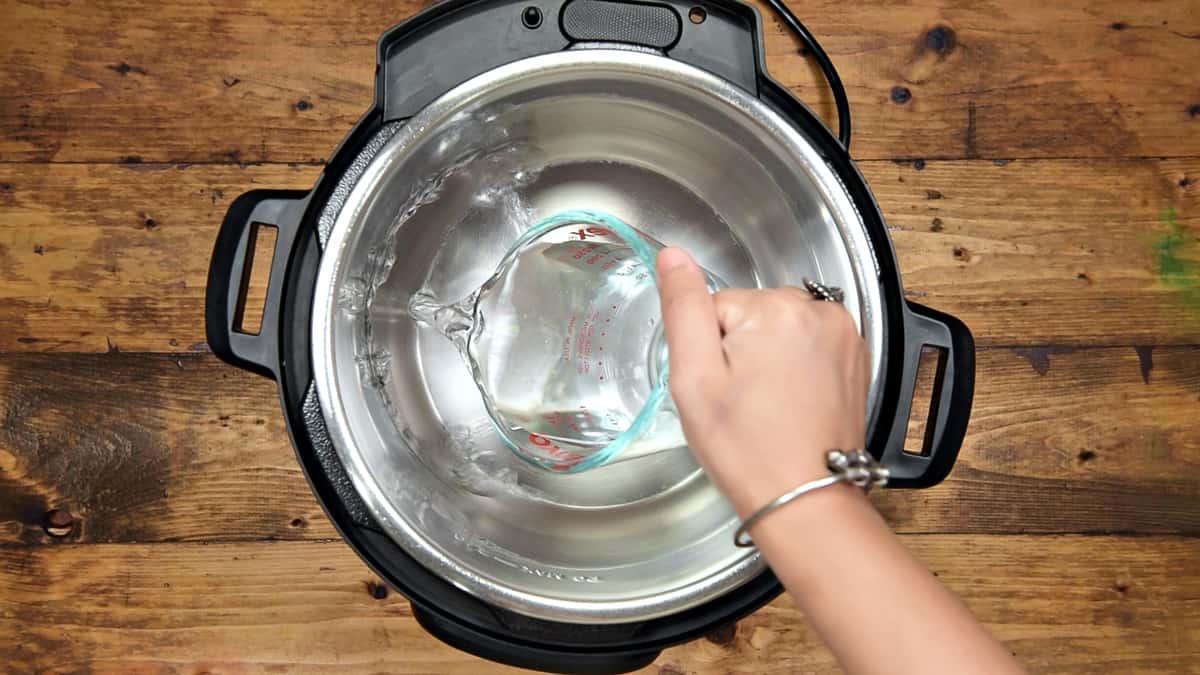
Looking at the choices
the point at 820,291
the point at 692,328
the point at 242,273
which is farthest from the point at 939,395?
the point at 242,273

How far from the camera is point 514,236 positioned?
59 centimetres

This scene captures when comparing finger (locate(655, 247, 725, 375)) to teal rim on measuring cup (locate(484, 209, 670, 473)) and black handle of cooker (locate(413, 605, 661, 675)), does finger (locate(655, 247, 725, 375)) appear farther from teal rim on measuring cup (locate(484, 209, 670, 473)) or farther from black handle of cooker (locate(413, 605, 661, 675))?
black handle of cooker (locate(413, 605, 661, 675))

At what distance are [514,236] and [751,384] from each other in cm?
29

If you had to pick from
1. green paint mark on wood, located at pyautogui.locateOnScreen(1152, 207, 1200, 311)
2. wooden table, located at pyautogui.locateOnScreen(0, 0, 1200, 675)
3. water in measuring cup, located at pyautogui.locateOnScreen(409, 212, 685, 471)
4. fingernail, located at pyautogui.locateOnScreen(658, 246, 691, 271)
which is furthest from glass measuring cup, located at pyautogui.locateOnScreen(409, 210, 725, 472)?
green paint mark on wood, located at pyautogui.locateOnScreen(1152, 207, 1200, 311)

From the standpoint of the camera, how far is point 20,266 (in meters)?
0.66

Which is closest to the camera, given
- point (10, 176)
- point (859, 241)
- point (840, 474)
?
point (840, 474)

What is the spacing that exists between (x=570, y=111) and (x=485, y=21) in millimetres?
81

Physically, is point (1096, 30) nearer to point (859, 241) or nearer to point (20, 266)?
point (859, 241)

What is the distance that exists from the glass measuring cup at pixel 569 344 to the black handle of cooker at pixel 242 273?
0.13 m

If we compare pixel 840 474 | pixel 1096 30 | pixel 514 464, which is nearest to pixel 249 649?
pixel 514 464

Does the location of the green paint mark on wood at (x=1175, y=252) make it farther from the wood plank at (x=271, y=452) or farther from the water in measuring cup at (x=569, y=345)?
the water in measuring cup at (x=569, y=345)

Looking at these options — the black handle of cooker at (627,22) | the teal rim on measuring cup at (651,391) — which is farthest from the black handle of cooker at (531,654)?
the black handle of cooker at (627,22)

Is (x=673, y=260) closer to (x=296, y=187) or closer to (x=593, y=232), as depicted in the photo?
(x=593, y=232)

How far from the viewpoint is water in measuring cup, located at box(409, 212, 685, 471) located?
497 mm
